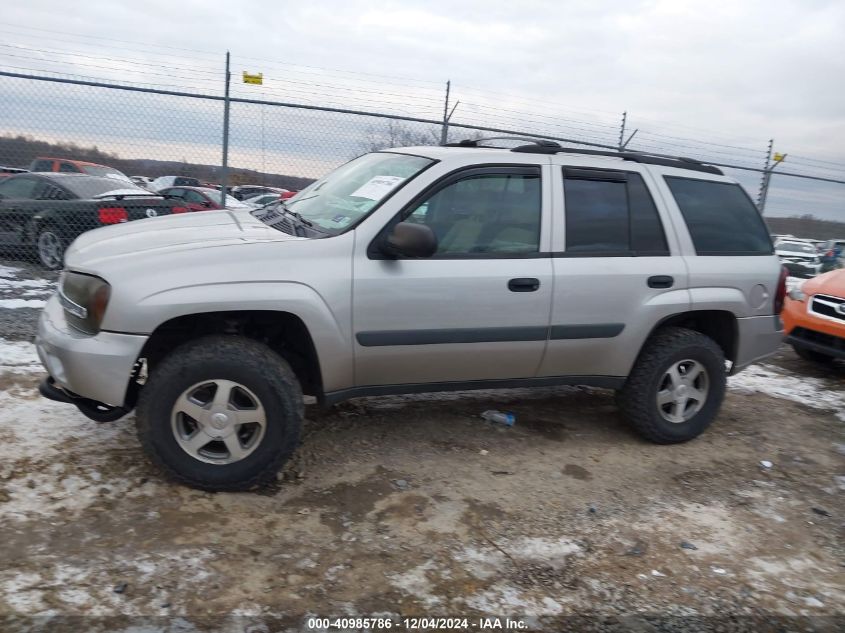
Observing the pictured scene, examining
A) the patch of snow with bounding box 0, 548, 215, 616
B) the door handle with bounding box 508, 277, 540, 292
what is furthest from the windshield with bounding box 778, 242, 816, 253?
the patch of snow with bounding box 0, 548, 215, 616

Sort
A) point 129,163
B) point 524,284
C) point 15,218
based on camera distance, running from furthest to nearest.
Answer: point 15,218 < point 129,163 < point 524,284

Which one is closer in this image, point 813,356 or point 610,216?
point 610,216

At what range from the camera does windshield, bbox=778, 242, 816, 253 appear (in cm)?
1727

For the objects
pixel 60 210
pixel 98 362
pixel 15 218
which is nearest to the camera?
pixel 98 362

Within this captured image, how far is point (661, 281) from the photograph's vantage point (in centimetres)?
391

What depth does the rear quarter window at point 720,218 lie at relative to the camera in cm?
413

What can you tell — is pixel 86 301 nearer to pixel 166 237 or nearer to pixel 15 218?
pixel 166 237

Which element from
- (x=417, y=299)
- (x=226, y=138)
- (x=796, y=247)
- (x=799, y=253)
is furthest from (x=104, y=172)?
(x=796, y=247)

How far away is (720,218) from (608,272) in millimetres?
1087

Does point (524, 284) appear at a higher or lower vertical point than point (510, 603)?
higher

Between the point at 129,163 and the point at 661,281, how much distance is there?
6.66 meters

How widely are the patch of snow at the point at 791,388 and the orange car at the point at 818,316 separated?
0.33 metres

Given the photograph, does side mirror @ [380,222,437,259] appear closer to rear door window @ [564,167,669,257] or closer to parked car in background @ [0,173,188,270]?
rear door window @ [564,167,669,257]

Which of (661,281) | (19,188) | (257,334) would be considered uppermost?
(19,188)
